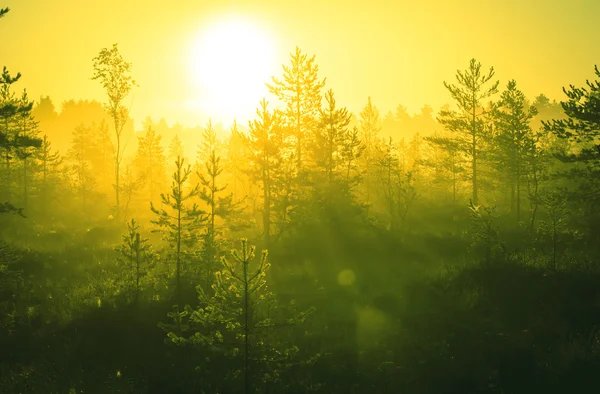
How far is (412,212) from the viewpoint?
37.0 meters

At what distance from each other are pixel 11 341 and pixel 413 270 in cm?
1877

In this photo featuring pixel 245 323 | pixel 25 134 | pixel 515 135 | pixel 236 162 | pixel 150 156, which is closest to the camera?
pixel 245 323

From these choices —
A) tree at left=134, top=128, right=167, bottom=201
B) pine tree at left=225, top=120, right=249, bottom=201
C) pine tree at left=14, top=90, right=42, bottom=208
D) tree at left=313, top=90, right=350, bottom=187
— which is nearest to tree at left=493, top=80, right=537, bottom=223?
tree at left=313, top=90, right=350, bottom=187

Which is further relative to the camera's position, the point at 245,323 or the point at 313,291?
the point at 313,291

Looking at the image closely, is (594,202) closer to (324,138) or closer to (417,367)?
(417,367)

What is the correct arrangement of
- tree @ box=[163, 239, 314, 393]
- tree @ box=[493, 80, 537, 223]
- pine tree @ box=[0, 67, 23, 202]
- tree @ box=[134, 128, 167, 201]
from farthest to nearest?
tree @ box=[134, 128, 167, 201], tree @ box=[493, 80, 537, 223], pine tree @ box=[0, 67, 23, 202], tree @ box=[163, 239, 314, 393]

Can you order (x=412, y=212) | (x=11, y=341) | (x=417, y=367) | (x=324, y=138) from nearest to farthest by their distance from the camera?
(x=417, y=367) → (x=11, y=341) → (x=324, y=138) → (x=412, y=212)

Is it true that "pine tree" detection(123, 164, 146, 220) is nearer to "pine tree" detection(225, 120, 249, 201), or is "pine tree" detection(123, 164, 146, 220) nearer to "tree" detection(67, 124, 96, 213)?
"tree" detection(67, 124, 96, 213)

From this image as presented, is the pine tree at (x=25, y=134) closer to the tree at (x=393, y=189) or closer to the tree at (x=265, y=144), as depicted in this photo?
the tree at (x=265, y=144)

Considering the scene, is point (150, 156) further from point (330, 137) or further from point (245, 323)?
point (245, 323)

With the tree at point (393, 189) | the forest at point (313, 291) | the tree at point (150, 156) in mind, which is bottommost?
the forest at point (313, 291)

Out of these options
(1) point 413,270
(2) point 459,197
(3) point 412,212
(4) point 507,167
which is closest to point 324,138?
(1) point 413,270

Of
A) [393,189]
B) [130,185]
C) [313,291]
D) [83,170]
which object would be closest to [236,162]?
[130,185]

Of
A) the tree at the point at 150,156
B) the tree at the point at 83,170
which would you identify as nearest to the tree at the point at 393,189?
the tree at the point at 150,156
